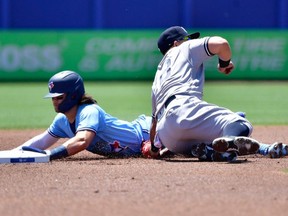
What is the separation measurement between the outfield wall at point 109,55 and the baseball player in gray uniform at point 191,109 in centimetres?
1666

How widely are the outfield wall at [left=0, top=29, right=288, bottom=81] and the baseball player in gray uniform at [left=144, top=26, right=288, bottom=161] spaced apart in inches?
656

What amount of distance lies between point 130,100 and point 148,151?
10175mm

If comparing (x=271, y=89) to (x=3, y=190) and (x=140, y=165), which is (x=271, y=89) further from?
(x=3, y=190)

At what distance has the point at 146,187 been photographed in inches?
249

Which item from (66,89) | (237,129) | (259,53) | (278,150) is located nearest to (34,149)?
(66,89)

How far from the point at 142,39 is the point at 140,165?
18099mm

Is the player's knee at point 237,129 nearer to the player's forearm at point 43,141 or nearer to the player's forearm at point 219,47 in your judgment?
the player's forearm at point 219,47

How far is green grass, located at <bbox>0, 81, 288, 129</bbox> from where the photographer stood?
579 inches

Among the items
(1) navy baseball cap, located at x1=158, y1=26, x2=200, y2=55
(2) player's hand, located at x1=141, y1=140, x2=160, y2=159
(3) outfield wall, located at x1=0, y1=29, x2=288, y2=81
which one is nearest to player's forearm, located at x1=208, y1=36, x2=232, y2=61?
(1) navy baseball cap, located at x1=158, y1=26, x2=200, y2=55

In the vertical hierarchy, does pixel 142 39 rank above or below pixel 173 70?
below

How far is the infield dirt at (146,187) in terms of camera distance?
5.43m
